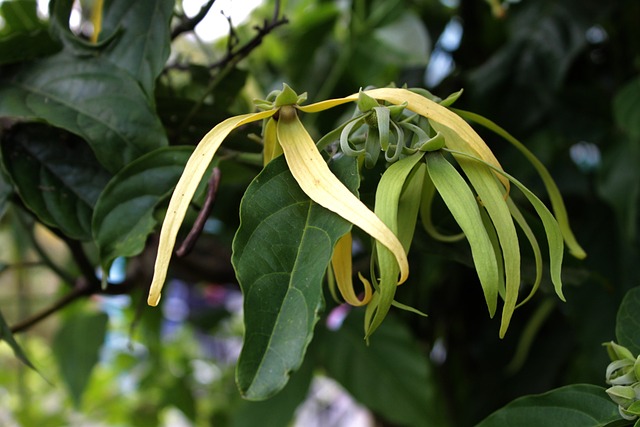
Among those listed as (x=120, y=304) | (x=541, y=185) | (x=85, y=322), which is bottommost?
(x=120, y=304)

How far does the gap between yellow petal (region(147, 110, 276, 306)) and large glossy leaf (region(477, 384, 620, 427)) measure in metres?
0.15

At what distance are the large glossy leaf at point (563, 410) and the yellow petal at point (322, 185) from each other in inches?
4.1

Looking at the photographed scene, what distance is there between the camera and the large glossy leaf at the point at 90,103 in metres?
0.31

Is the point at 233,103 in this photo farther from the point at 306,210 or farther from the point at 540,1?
the point at 540,1

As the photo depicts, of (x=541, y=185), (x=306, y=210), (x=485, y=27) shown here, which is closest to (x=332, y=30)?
(x=485, y=27)

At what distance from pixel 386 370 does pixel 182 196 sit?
0.43m

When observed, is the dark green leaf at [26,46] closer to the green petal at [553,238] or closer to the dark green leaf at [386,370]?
the green petal at [553,238]

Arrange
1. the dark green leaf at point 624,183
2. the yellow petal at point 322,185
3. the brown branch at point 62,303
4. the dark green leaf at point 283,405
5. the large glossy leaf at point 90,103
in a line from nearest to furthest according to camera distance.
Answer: the yellow petal at point 322,185 < the large glossy leaf at point 90,103 < the brown branch at point 62,303 < the dark green leaf at point 624,183 < the dark green leaf at point 283,405

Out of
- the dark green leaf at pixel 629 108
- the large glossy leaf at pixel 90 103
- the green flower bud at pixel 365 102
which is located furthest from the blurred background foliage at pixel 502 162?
the green flower bud at pixel 365 102

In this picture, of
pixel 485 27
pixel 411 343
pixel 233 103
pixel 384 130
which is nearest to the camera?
pixel 384 130

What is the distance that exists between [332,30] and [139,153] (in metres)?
0.49

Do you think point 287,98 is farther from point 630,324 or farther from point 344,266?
point 630,324

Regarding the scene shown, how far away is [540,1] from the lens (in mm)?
648

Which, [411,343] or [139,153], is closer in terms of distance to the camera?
[139,153]
